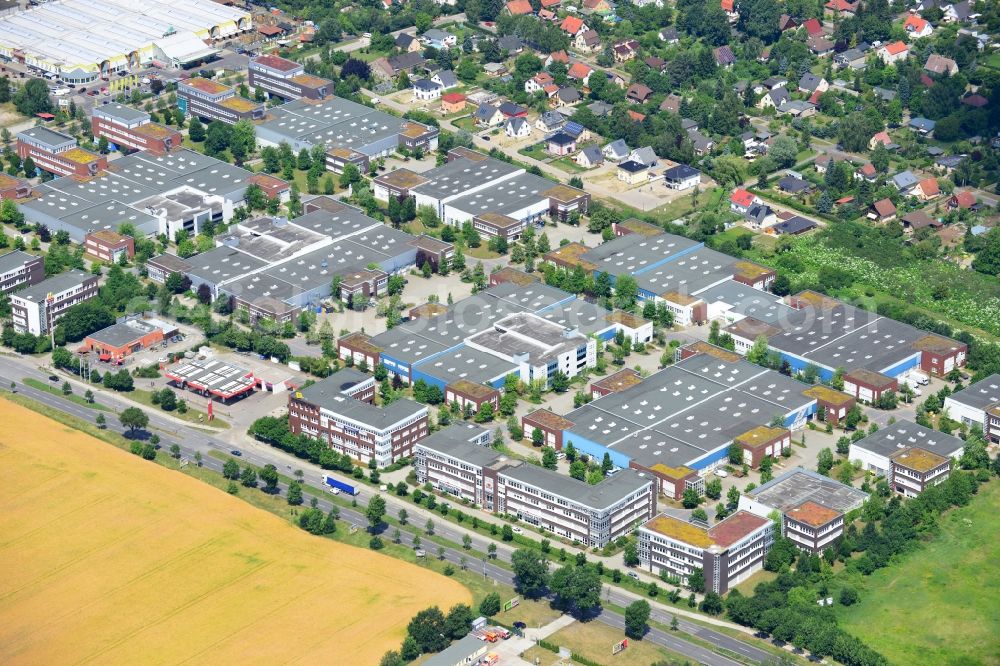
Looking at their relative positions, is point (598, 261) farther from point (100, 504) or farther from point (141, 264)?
point (100, 504)

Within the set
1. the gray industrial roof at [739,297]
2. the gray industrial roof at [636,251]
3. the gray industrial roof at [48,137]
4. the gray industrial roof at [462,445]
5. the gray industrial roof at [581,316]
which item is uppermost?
the gray industrial roof at [462,445]

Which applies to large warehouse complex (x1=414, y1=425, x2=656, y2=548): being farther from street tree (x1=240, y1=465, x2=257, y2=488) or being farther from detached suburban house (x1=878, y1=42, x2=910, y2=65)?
detached suburban house (x1=878, y1=42, x2=910, y2=65)

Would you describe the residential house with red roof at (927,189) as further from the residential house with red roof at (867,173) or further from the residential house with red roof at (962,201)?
the residential house with red roof at (867,173)

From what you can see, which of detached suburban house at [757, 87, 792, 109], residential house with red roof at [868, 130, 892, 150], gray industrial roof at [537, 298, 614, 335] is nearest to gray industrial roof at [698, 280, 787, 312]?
Result: gray industrial roof at [537, 298, 614, 335]

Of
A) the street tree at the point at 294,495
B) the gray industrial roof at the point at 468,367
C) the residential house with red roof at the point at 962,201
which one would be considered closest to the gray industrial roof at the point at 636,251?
the gray industrial roof at the point at 468,367

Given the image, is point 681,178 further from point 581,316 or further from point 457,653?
point 457,653

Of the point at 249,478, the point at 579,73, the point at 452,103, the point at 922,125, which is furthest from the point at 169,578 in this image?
the point at 922,125

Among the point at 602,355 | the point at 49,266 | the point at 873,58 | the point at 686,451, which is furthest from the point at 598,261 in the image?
the point at 873,58
